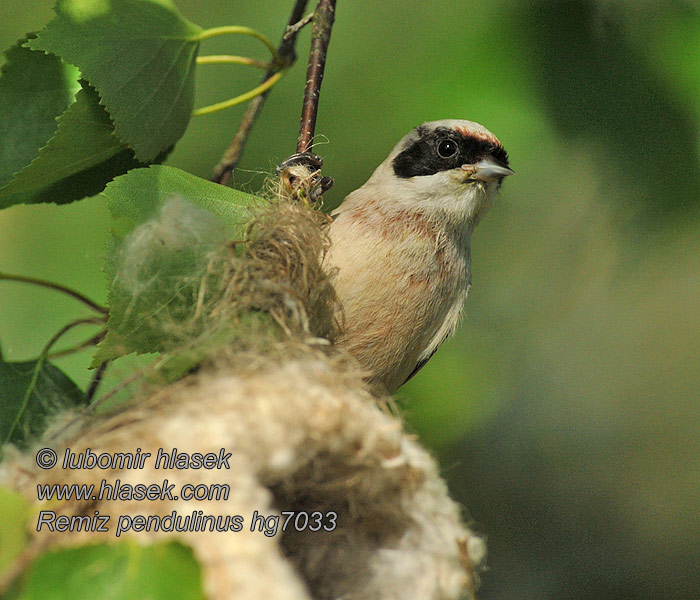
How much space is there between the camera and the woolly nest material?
125cm

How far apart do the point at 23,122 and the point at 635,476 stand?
4150 millimetres

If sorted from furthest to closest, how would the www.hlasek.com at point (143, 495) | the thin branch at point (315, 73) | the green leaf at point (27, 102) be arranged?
the thin branch at point (315, 73), the green leaf at point (27, 102), the www.hlasek.com at point (143, 495)

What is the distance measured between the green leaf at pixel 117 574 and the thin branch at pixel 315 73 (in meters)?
1.44

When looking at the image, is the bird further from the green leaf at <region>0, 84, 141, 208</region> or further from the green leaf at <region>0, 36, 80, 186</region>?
the green leaf at <region>0, 36, 80, 186</region>

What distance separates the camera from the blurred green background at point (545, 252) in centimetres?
360

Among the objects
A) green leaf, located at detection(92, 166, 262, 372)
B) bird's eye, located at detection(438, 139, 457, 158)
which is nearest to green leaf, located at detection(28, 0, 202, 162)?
green leaf, located at detection(92, 166, 262, 372)

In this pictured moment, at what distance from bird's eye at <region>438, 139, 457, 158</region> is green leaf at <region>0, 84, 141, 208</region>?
1.07m

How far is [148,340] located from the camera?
1.80 m

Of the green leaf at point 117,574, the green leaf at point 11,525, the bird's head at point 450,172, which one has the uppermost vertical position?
the bird's head at point 450,172

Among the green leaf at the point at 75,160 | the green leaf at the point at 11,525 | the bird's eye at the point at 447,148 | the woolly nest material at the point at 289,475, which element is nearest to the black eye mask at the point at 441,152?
the bird's eye at the point at 447,148

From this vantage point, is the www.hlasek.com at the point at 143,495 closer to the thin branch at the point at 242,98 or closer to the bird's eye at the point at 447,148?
the thin branch at the point at 242,98

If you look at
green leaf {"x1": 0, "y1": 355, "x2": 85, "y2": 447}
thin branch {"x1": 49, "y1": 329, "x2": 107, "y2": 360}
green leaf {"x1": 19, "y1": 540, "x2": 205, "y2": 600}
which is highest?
green leaf {"x1": 19, "y1": 540, "x2": 205, "y2": 600}

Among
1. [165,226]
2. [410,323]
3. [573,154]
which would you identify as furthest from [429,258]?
[573,154]

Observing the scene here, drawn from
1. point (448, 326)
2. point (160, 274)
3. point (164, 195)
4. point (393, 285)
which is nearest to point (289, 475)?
point (160, 274)
